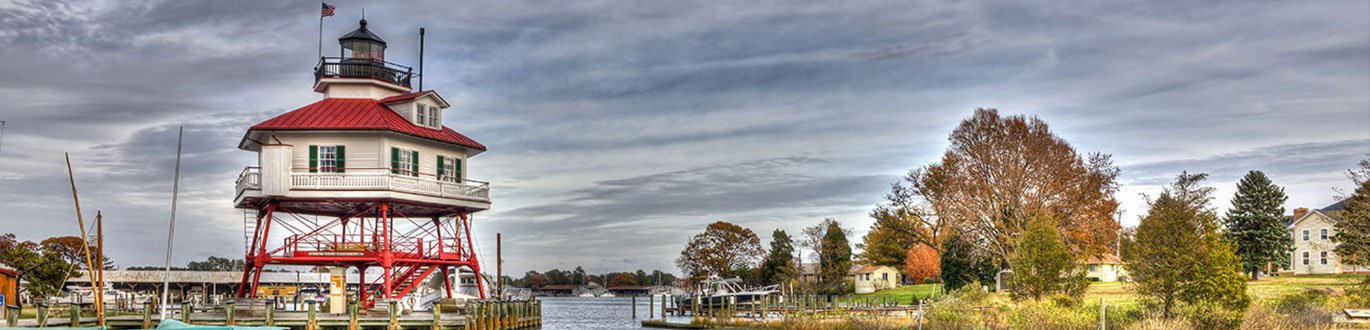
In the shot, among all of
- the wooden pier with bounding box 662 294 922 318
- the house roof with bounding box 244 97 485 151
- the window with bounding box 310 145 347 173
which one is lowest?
the wooden pier with bounding box 662 294 922 318

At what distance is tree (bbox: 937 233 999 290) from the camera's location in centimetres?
6408

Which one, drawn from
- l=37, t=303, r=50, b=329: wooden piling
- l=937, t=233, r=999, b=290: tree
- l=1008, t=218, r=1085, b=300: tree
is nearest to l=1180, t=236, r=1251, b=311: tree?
l=1008, t=218, r=1085, b=300: tree

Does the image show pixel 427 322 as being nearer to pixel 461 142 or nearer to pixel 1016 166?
pixel 461 142

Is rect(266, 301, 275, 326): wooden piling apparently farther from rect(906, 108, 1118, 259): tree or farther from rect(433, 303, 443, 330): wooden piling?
rect(906, 108, 1118, 259): tree

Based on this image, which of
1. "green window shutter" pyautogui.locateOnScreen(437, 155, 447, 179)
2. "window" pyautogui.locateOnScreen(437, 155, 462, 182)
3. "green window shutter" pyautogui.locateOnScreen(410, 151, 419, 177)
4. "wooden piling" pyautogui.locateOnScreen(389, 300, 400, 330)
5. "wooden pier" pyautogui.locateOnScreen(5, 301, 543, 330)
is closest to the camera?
"wooden pier" pyautogui.locateOnScreen(5, 301, 543, 330)

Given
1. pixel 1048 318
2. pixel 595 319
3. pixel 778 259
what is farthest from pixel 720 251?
pixel 1048 318

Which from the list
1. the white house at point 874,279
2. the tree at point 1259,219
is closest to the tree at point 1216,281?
the tree at point 1259,219

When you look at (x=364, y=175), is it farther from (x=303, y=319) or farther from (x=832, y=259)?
(x=832, y=259)

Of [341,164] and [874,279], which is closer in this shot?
[341,164]

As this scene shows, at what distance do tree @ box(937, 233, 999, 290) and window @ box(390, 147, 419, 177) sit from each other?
1352 inches

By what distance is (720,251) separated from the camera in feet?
328

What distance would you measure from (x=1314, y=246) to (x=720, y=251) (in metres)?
49.2

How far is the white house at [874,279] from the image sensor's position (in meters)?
112

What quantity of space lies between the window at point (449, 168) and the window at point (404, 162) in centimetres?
126
